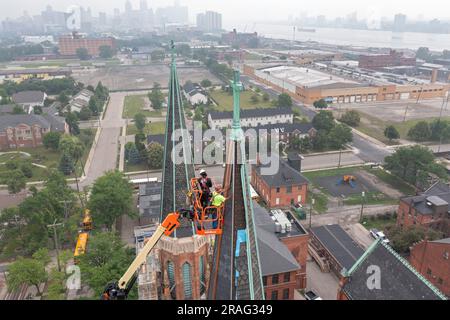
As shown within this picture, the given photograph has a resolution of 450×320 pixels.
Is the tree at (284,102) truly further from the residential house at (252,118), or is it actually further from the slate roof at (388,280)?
the slate roof at (388,280)

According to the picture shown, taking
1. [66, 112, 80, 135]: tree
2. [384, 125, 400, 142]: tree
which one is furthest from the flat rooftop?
[66, 112, 80, 135]: tree

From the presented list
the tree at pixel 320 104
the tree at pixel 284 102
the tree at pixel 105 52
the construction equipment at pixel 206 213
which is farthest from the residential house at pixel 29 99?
the tree at pixel 105 52

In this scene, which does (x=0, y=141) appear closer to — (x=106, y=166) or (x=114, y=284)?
(x=106, y=166)

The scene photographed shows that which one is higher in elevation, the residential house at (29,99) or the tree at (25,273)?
the residential house at (29,99)

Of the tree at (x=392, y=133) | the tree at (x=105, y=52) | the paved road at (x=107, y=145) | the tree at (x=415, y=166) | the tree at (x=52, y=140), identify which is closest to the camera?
the tree at (x=415, y=166)

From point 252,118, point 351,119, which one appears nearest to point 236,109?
point 252,118
